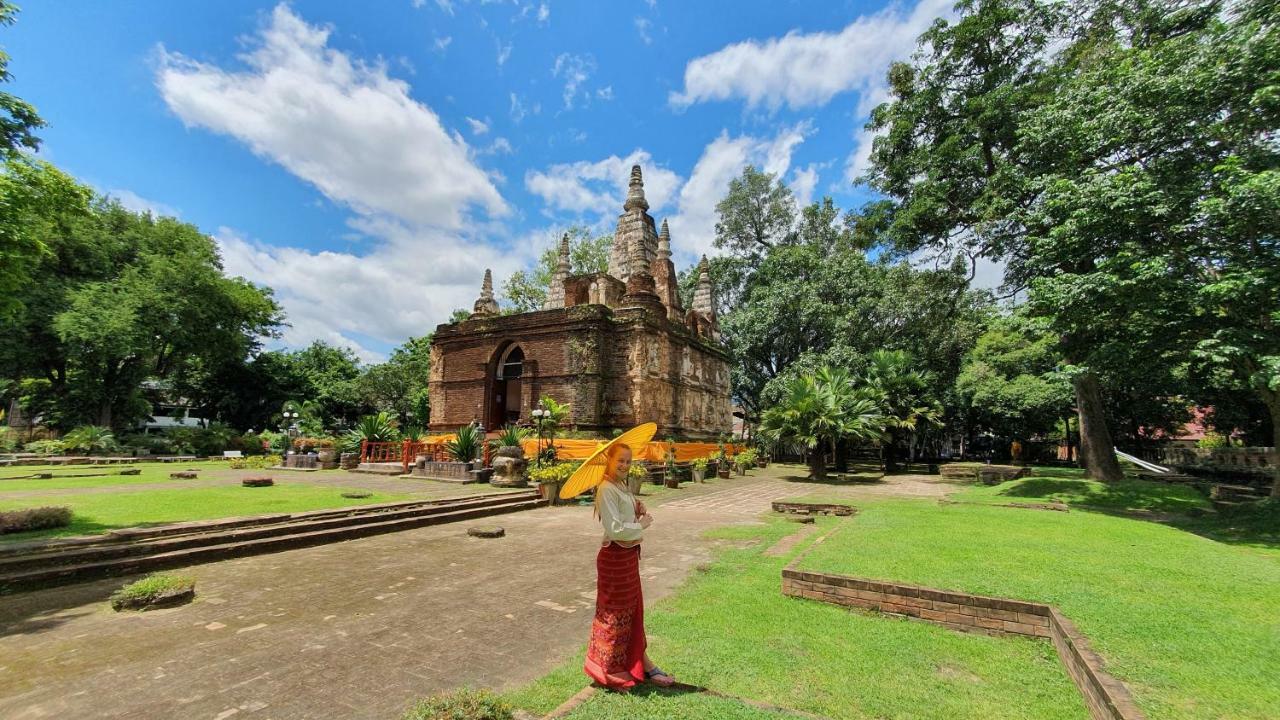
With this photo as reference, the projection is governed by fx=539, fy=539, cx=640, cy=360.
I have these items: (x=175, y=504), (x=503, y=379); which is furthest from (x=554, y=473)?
(x=503, y=379)

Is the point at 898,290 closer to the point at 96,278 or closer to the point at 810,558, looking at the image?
the point at 810,558

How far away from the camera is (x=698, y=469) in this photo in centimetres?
1738

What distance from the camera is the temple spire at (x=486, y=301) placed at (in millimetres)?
22922

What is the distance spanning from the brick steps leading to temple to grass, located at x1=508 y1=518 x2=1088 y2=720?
5.33 m

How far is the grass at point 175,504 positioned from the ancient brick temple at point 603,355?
862 cm

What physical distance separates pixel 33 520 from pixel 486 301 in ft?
55.3

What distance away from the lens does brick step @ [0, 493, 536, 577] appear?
5.36 metres

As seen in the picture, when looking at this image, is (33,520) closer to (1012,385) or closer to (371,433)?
(371,433)

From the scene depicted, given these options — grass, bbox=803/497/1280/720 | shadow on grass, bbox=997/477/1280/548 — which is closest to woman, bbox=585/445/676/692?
grass, bbox=803/497/1280/720

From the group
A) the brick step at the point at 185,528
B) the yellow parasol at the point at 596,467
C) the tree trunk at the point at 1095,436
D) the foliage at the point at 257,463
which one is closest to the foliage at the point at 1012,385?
the tree trunk at the point at 1095,436

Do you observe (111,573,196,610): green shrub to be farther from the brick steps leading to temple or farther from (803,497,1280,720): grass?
(803,497,1280,720): grass

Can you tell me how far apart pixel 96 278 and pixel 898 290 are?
120 feet

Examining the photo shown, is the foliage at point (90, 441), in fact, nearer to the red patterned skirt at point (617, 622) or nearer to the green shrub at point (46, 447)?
the green shrub at point (46, 447)

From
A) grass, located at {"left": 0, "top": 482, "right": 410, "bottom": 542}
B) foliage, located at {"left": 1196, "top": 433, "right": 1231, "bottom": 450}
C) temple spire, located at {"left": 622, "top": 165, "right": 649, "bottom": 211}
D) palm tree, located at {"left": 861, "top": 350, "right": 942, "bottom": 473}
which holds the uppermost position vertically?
temple spire, located at {"left": 622, "top": 165, "right": 649, "bottom": 211}
